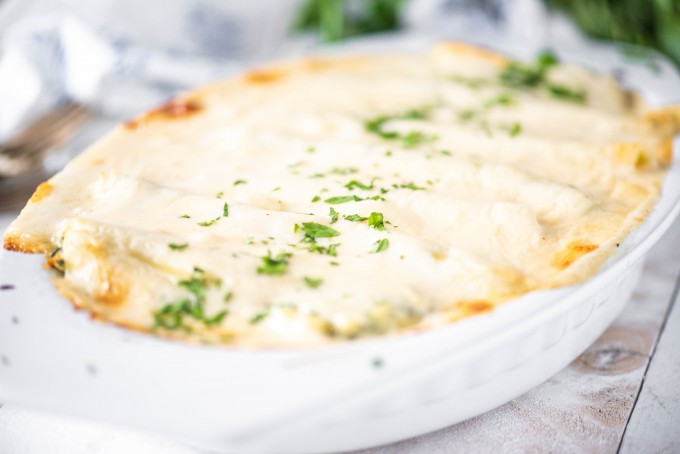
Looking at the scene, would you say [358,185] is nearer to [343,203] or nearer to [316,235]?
[343,203]

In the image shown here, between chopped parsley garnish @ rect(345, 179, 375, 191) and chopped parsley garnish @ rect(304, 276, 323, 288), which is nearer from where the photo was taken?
chopped parsley garnish @ rect(304, 276, 323, 288)

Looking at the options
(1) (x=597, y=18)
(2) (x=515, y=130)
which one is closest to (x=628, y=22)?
(1) (x=597, y=18)

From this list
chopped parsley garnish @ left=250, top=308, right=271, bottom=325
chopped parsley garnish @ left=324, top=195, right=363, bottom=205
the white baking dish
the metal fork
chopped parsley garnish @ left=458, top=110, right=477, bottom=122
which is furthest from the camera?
the metal fork

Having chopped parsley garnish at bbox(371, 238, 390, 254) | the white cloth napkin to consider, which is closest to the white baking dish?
chopped parsley garnish at bbox(371, 238, 390, 254)

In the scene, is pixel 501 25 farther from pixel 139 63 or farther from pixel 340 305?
pixel 340 305

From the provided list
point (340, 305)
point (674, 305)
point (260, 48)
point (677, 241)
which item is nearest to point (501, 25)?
point (260, 48)

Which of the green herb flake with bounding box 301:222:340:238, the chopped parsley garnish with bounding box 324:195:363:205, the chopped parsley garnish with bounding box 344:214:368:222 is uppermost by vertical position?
the green herb flake with bounding box 301:222:340:238

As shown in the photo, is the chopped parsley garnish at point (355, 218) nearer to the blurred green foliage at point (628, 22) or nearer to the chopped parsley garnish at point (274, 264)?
the chopped parsley garnish at point (274, 264)

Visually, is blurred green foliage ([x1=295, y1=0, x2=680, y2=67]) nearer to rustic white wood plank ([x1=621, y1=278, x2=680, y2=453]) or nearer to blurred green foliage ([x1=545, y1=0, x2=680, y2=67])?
blurred green foliage ([x1=545, y1=0, x2=680, y2=67])
